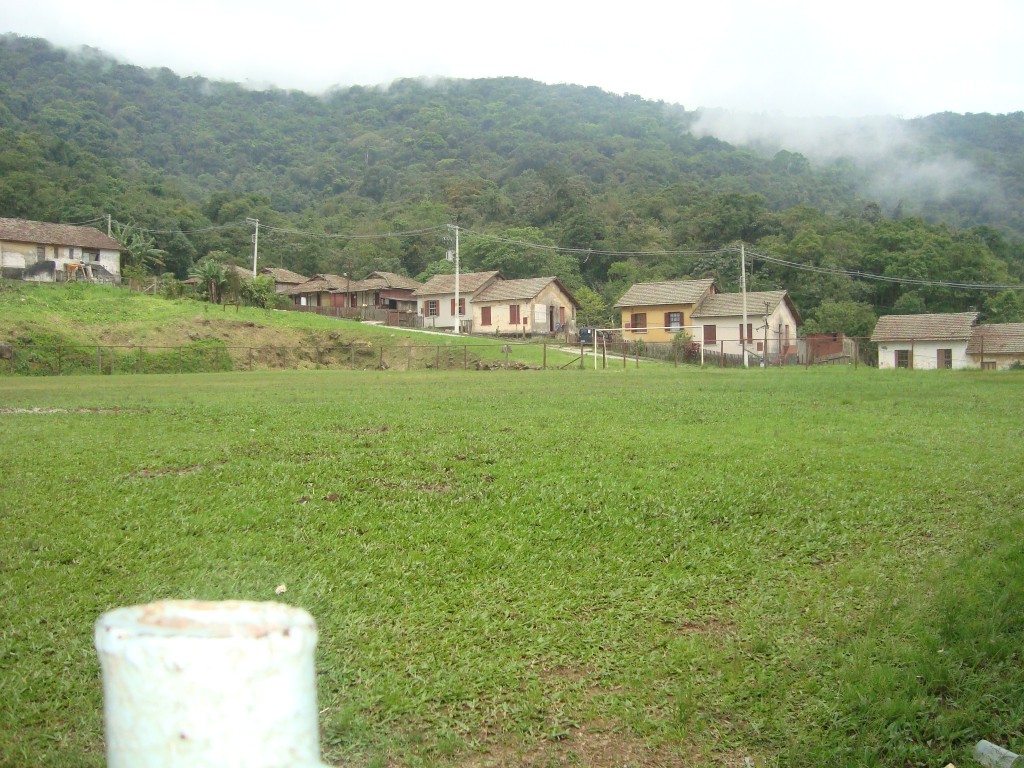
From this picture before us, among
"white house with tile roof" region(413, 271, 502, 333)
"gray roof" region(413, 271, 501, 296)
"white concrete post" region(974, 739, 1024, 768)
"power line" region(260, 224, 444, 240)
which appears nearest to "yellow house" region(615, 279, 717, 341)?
"gray roof" region(413, 271, 501, 296)

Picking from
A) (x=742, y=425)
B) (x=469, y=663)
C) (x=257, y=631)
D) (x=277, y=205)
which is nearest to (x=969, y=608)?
(x=469, y=663)

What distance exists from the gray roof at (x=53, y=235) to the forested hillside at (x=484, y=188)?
9.46 m

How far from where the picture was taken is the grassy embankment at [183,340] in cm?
3591

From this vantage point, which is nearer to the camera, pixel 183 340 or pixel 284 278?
pixel 183 340

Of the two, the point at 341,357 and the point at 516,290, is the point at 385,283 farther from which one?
the point at 341,357

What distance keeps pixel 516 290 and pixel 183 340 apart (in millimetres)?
27645

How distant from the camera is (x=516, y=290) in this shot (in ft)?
207

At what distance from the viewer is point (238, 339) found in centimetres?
4397

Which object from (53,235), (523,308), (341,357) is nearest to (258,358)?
(341,357)

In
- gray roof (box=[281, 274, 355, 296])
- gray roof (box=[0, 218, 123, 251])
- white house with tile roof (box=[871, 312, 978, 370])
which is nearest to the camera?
white house with tile roof (box=[871, 312, 978, 370])

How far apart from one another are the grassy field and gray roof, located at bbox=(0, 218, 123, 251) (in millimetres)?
54297

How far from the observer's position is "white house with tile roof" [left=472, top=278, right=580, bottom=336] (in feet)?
204

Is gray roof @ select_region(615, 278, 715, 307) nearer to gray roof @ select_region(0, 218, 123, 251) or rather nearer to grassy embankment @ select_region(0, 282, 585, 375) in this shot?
grassy embankment @ select_region(0, 282, 585, 375)

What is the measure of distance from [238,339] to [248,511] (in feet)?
124
